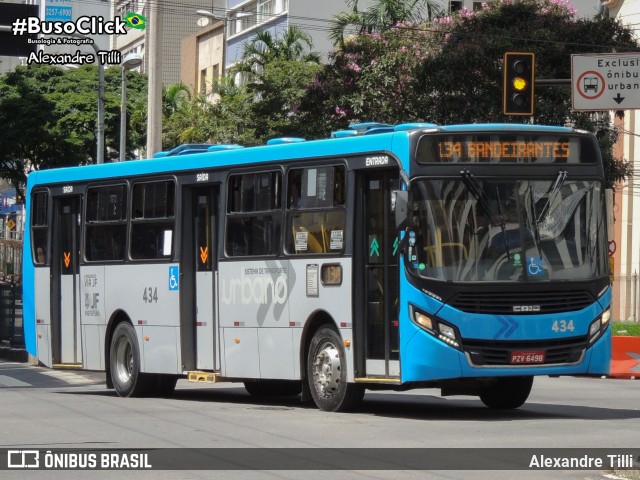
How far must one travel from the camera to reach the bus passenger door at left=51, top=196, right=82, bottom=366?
21.5 metres

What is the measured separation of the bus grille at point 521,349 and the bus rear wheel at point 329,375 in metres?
1.56

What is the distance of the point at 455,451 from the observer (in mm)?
12320

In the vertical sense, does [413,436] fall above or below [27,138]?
below

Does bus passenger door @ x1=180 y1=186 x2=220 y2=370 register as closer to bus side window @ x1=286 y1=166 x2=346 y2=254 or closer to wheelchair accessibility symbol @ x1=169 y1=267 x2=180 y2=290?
wheelchair accessibility symbol @ x1=169 y1=267 x2=180 y2=290

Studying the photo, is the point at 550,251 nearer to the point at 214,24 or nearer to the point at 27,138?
the point at 27,138

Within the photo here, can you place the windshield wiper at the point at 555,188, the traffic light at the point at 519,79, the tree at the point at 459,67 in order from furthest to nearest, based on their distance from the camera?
the tree at the point at 459,67
the traffic light at the point at 519,79
the windshield wiper at the point at 555,188

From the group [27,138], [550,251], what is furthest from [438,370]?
[27,138]

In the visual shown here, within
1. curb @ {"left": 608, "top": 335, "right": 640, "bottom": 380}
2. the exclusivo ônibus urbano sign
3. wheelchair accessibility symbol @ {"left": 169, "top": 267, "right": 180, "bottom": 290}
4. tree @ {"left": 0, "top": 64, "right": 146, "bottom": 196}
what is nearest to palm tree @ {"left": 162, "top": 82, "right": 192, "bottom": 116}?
tree @ {"left": 0, "top": 64, "right": 146, "bottom": 196}

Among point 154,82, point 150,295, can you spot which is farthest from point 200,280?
point 154,82

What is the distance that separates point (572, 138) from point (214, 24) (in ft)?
184

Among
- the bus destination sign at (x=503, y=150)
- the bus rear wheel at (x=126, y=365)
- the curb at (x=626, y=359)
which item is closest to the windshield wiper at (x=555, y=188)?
the bus destination sign at (x=503, y=150)

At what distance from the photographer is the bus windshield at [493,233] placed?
1534 cm

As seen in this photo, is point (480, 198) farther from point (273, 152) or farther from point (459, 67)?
point (459, 67)

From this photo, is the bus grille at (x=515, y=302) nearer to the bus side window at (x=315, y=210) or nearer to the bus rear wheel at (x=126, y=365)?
the bus side window at (x=315, y=210)
